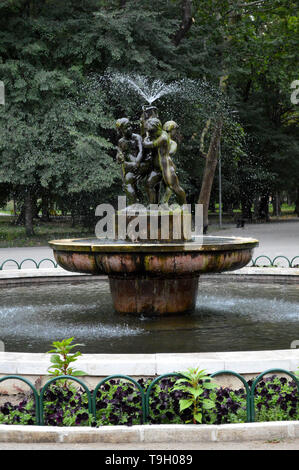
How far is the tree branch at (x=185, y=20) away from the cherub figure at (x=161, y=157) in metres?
20.6

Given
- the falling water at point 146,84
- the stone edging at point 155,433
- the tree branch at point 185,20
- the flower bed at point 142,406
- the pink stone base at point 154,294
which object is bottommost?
the stone edging at point 155,433

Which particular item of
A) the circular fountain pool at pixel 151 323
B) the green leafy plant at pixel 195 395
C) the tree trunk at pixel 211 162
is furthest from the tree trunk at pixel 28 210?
the green leafy plant at pixel 195 395

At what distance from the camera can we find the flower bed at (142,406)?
487 centimetres

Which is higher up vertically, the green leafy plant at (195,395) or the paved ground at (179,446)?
the green leafy plant at (195,395)

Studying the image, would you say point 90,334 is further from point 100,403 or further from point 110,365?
point 100,403

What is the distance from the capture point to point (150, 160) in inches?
396

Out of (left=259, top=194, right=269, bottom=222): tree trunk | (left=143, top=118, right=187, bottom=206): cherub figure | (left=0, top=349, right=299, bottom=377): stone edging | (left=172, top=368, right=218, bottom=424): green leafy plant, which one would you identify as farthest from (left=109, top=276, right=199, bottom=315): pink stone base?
(left=259, top=194, right=269, bottom=222): tree trunk

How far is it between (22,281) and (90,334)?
513cm

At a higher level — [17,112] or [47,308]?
[17,112]

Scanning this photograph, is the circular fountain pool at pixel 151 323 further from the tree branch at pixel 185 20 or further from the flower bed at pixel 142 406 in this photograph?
the tree branch at pixel 185 20

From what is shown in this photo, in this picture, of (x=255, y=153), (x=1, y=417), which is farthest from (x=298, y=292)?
(x=255, y=153)

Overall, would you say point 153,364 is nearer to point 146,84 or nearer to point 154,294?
point 154,294

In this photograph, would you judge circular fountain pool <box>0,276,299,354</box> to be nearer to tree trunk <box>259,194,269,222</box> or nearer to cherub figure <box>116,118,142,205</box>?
cherub figure <box>116,118,142,205</box>

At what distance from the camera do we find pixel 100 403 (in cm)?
501
